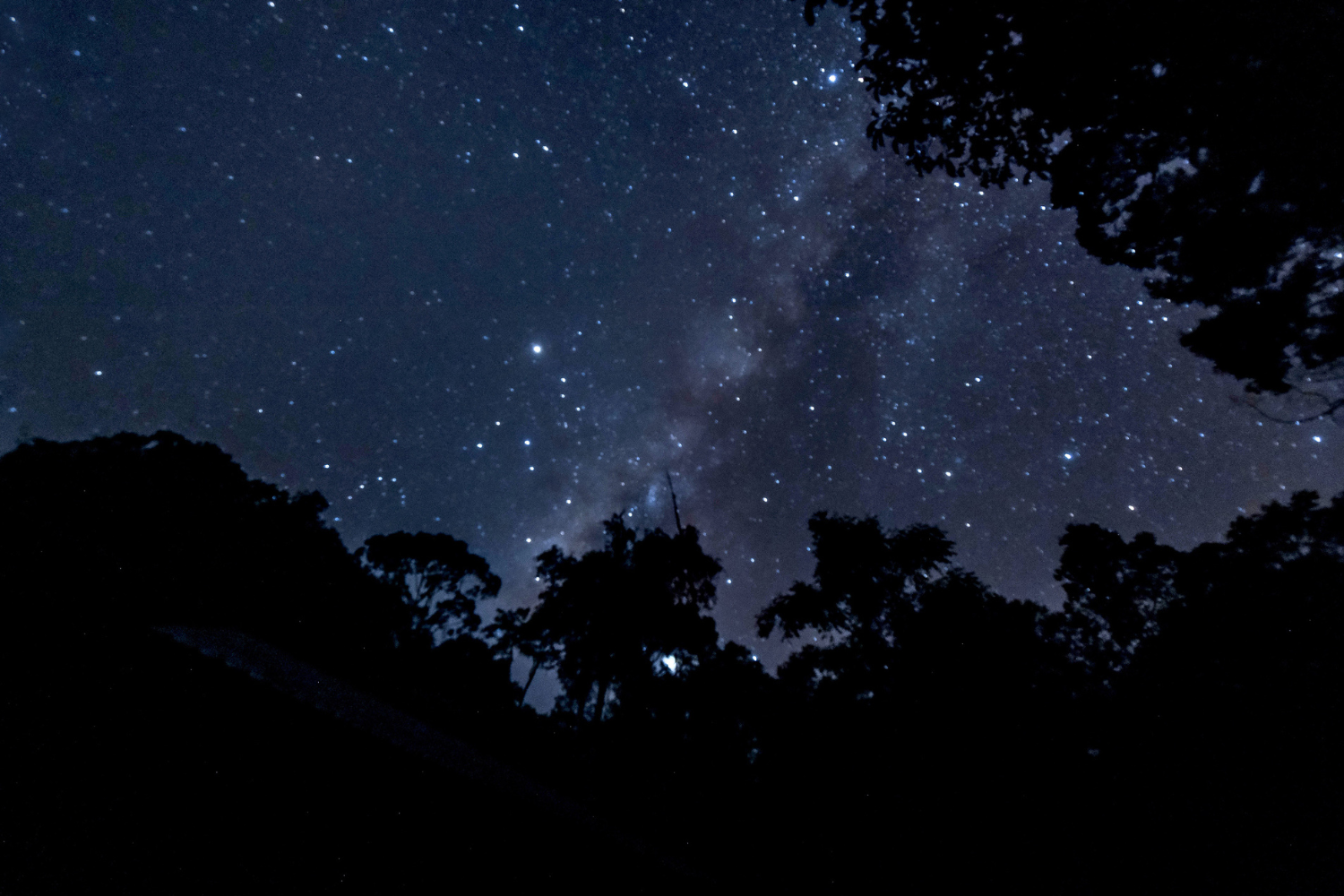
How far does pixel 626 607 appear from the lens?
29.2 metres

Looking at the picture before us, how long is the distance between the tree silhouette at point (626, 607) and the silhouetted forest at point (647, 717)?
0.50 feet

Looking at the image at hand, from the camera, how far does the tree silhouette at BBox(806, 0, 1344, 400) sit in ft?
23.4

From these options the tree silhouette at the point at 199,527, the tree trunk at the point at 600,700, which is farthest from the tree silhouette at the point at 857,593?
the tree silhouette at the point at 199,527

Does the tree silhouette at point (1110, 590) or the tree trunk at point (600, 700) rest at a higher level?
the tree silhouette at point (1110, 590)

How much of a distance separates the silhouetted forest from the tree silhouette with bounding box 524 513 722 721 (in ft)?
0.50

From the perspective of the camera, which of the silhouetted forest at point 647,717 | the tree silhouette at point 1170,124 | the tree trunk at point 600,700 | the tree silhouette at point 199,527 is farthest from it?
the tree trunk at point 600,700

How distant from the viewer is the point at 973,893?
1614cm

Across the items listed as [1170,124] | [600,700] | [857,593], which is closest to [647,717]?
[600,700]

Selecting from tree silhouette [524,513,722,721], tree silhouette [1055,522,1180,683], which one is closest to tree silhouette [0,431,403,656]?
tree silhouette [524,513,722,721]

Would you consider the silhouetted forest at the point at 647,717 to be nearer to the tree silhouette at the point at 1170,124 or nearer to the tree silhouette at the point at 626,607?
the tree silhouette at the point at 626,607

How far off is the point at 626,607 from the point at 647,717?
18.1 feet

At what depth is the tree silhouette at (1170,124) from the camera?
280 inches

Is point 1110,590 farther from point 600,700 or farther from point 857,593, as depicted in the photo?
point 600,700

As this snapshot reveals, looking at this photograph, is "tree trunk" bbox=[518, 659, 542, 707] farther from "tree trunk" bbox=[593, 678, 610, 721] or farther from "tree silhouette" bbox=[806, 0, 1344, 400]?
"tree silhouette" bbox=[806, 0, 1344, 400]
